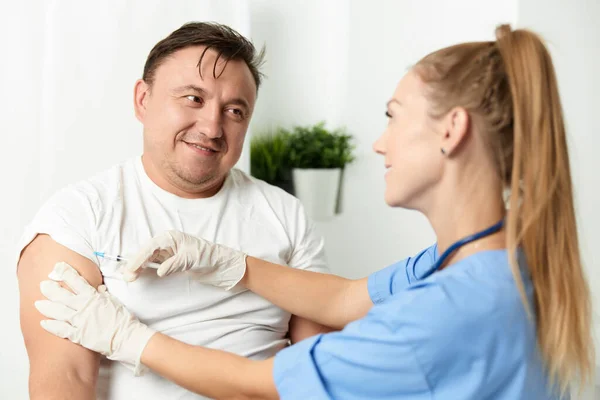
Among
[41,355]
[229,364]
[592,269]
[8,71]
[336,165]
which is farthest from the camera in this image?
[336,165]

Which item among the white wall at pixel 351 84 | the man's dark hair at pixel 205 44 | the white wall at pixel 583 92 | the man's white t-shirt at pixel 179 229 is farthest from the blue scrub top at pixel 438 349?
the white wall at pixel 351 84

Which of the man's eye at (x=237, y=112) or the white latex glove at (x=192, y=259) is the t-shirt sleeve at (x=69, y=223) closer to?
the white latex glove at (x=192, y=259)

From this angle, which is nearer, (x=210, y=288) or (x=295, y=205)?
(x=210, y=288)

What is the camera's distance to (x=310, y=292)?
5.65 ft

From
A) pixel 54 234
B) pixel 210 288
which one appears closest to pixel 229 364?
pixel 210 288

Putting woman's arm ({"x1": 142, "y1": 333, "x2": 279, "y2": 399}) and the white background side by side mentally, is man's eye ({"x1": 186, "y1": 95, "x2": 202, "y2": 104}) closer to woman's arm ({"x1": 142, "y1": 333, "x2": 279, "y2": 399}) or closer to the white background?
woman's arm ({"x1": 142, "y1": 333, "x2": 279, "y2": 399})

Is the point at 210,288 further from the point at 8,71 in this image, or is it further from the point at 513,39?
the point at 8,71

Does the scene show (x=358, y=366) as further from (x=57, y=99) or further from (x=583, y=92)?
(x=583, y=92)

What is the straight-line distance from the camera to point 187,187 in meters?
1.78

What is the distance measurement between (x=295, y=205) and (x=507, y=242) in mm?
805

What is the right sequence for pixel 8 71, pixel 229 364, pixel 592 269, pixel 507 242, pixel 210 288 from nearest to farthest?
pixel 507 242, pixel 229 364, pixel 210 288, pixel 8 71, pixel 592 269

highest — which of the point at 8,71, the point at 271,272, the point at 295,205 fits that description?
the point at 8,71

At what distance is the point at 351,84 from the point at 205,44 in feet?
6.09

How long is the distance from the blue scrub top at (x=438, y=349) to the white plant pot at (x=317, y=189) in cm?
215
